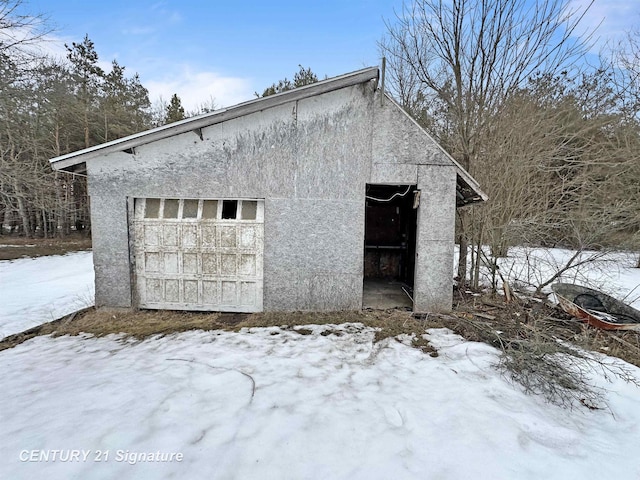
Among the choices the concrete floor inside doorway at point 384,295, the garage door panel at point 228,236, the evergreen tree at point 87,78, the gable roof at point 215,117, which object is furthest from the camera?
the evergreen tree at point 87,78

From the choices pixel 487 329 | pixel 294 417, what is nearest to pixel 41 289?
pixel 294 417

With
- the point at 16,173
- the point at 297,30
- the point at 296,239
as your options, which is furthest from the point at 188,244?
the point at 16,173

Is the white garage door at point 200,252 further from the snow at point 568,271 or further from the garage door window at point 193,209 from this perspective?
the snow at point 568,271

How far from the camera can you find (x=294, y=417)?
115 inches

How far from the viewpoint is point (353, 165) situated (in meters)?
5.50

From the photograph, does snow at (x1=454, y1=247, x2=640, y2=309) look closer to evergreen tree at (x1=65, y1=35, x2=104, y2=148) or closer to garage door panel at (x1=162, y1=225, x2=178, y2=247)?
garage door panel at (x1=162, y1=225, x2=178, y2=247)

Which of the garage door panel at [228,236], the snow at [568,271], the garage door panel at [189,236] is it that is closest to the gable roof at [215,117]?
the garage door panel at [189,236]

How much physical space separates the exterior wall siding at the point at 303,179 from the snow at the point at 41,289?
2.73 m

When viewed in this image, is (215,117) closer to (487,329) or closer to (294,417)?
(294,417)

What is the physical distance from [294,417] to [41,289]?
10908 mm

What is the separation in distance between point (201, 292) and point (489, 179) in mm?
8444

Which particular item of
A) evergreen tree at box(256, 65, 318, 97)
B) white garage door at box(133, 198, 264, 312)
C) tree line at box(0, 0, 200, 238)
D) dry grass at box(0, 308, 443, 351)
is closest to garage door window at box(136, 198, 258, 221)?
white garage door at box(133, 198, 264, 312)

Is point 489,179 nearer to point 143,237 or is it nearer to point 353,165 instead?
point 353,165

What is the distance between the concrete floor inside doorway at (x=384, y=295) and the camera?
6.36m
